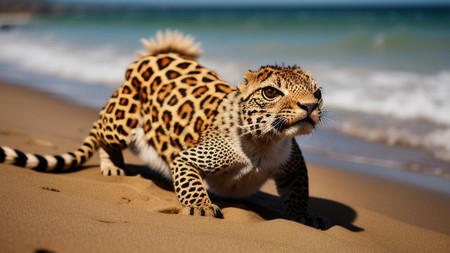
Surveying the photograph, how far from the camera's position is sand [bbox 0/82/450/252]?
339cm

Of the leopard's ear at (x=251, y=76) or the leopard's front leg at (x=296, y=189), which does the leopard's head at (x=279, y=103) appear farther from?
the leopard's front leg at (x=296, y=189)

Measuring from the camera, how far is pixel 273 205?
18.8 ft

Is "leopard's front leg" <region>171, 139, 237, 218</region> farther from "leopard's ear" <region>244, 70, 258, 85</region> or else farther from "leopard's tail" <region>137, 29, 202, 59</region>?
"leopard's tail" <region>137, 29, 202, 59</region>

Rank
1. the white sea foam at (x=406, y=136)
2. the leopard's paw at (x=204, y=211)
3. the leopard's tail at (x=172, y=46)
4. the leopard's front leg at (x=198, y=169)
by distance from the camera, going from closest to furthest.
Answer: the leopard's paw at (x=204, y=211) < the leopard's front leg at (x=198, y=169) < the leopard's tail at (x=172, y=46) < the white sea foam at (x=406, y=136)

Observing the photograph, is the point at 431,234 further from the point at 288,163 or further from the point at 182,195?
the point at 182,195

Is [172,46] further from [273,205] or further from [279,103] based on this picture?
[279,103]

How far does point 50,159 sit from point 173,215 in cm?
190

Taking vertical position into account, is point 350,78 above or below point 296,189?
above

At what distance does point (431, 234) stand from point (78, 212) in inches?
113

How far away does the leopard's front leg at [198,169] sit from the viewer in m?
4.65

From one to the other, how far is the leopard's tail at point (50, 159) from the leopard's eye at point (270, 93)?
2.34m

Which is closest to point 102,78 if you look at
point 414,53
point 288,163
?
point 414,53

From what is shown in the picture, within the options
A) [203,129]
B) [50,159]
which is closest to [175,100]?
[203,129]

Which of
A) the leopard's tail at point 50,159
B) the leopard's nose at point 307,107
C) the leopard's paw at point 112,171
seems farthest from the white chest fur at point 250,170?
the leopard's tail at point 50,159
